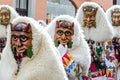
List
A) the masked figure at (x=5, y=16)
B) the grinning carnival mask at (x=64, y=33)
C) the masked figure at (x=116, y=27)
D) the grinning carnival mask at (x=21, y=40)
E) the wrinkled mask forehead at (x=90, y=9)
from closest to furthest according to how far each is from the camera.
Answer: the grinning carnival mask at (x=21, y=40) → the grinning carnival mask at (x=64, y=33) → the masked figure at (x=5, y=16) → the wrinkled mask forehead at (x=90, y=9) → the masked figure at (x=116, y=27)

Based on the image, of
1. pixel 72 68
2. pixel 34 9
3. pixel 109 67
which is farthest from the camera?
pixel 34 9

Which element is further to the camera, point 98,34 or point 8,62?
point 98,34

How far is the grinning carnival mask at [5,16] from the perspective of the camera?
795cm

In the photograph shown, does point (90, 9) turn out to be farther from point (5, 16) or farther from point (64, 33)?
point (64, 33)

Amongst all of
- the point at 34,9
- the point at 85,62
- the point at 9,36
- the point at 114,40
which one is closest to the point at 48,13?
the point at 34,9

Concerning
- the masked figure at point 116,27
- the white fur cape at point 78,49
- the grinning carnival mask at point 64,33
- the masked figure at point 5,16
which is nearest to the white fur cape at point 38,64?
the grinning carnival mask at point 64,33

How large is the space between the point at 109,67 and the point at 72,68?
248 cm

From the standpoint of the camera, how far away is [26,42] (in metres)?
5.02

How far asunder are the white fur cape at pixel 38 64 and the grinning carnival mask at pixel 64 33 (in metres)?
1.43

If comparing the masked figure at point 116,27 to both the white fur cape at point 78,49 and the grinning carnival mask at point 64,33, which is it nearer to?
the white fur cape at point 78,49

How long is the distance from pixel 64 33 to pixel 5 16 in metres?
1.80

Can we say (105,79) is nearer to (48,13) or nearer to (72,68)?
(72,68)

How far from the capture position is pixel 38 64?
479 centimetres

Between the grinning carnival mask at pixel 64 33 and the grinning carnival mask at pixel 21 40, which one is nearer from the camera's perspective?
the grinning carnival mask at pixel 21 40
